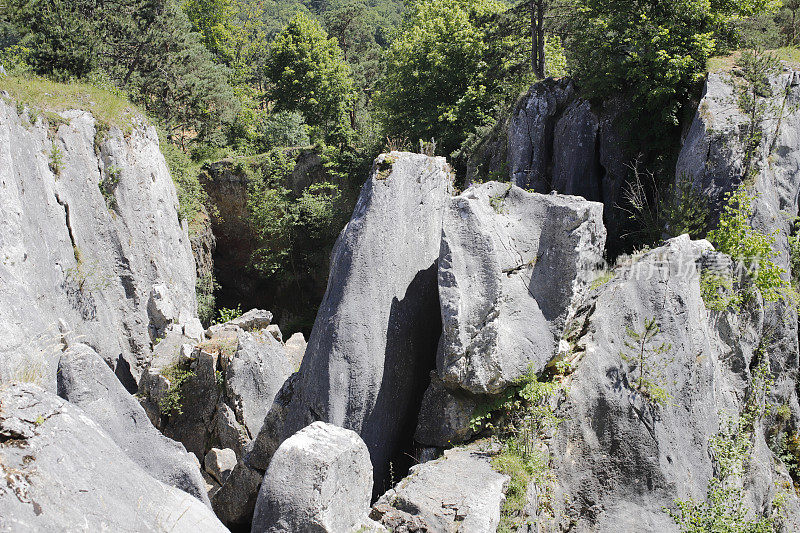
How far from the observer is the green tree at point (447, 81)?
66.0 ft

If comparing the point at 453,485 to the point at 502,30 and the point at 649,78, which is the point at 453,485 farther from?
the point at 502,30

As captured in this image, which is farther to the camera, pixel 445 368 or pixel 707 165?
pixel 707 165

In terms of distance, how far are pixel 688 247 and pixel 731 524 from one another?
382 centimetres

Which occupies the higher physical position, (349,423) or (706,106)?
(706,106)

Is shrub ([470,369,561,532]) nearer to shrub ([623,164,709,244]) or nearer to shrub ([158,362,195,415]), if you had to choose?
shrub ([623,164,709,244])

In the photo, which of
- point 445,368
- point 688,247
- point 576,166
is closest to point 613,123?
point 576,166

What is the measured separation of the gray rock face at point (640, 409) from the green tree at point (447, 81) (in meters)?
12.6

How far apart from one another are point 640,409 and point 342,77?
22731 millimetres

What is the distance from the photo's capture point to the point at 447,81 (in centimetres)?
2081

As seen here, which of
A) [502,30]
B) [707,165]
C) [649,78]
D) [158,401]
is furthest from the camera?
[502,30]

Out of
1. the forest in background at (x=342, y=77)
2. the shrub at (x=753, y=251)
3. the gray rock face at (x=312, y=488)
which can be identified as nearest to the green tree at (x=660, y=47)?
the forest in background at (x=342, y=77)

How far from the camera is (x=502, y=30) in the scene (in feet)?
68.1

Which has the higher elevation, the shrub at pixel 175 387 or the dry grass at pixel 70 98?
the dry grass at pixel 70 98

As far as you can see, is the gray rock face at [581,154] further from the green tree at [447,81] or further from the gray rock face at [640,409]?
the gray rock face at [640,409]
